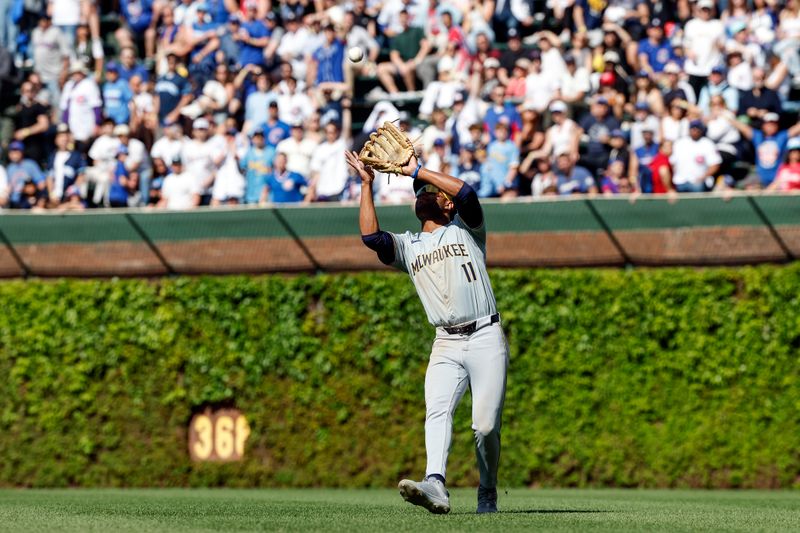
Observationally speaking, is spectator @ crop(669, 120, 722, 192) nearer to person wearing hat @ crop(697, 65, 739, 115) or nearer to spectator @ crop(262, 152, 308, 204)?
person wearing hat @ crop(697, 65, 739, 115)

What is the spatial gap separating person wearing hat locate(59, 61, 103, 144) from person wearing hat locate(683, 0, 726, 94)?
8.34m

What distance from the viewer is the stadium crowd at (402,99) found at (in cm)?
1570

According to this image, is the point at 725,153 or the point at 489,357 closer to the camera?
the point at 489,357

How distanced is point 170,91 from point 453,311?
12071 millimetres

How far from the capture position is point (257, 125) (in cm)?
1766

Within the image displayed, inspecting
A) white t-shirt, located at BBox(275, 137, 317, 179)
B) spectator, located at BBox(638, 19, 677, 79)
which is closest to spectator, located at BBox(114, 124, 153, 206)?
white t-shirt, located at BBox(275, 137, 317, 179)

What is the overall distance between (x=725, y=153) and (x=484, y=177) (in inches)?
111

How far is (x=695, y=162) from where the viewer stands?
15172 mm

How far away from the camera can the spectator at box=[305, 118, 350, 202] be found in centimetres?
1633

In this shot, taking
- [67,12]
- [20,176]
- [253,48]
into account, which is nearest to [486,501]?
[20,176]

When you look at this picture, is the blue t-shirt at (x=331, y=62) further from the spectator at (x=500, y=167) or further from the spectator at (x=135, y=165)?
the spectator at (x=500, y=167)

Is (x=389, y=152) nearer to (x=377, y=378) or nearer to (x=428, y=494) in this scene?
(x=428, y=494)

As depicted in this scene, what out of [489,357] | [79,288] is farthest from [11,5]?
[489,357]

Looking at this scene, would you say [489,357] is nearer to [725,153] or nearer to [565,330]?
[565,330]
